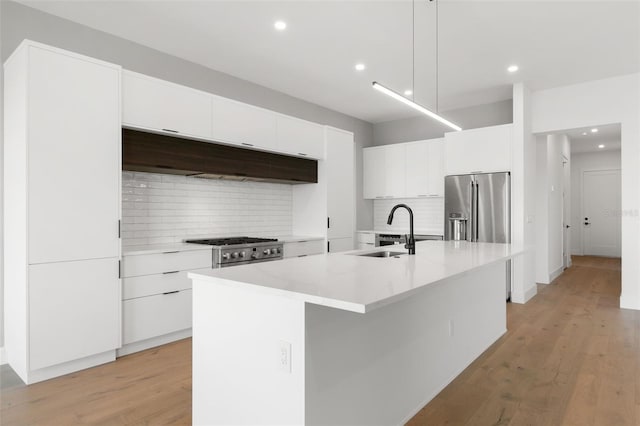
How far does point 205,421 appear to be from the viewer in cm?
198

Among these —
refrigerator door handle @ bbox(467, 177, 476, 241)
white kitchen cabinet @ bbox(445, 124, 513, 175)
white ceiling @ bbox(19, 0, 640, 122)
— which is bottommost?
refrigerator door handle @ bbox(467, 177, 476, 241)

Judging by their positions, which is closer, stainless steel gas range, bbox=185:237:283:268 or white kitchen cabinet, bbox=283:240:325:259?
stainless steel gas range, bbox=185:237:283:268

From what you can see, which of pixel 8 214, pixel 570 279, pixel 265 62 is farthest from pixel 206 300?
pixel 570 279

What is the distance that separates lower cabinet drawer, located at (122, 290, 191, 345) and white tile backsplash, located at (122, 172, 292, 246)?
746 millimetres

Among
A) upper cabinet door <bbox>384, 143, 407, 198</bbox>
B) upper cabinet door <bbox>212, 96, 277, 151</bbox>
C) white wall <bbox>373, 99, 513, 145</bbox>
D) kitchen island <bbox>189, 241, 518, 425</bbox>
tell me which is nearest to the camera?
kitchen island <bbox>189, 241, 518, 425</bbox>

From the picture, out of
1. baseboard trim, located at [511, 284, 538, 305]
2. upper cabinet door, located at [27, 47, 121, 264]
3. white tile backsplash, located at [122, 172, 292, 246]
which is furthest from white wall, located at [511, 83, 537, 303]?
upper cabinet door, located at [27, 47, 121, 264]

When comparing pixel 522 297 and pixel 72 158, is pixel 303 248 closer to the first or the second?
pixel 72 158

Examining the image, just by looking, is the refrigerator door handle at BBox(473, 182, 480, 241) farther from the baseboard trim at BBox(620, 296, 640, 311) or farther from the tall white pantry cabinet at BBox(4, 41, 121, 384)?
the tall white pantry cabinet at BBox(4, 41, 121, 384)

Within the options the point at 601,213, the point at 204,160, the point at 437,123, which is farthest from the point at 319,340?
the point at 601,213

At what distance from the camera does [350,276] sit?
188 cm

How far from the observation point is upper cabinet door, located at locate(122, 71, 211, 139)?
3395 mm

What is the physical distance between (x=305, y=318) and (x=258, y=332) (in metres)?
0.31

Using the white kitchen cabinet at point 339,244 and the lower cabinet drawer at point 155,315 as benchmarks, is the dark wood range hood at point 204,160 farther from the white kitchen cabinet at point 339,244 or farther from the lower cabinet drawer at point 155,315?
the lower cabinet drawer at point 155,315

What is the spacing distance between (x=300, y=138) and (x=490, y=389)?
3625 mm
